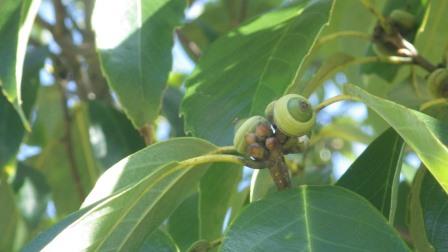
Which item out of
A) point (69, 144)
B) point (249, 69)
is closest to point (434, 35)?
point (249, 69)

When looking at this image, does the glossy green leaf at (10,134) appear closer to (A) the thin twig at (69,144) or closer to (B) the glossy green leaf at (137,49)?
(A) the thin twig at (69,144)

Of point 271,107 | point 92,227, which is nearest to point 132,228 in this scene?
point 92,227

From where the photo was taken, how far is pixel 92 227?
100cm

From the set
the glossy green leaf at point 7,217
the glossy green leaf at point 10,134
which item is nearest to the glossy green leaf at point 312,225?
the glossy green leaf at point 10,134

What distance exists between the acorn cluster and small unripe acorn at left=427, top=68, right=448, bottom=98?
348 millimetres

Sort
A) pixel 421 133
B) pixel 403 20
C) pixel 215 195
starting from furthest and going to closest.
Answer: pixel 403 20 < pixel 215 195 < pixel 421 133

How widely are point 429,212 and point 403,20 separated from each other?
450mm

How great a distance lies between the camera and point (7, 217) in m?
1.98

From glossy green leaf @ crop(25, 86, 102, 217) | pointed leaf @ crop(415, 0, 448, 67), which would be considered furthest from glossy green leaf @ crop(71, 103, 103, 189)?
pointed leaf @ crop(415, 0, 448, 67)

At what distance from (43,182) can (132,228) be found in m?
1.12

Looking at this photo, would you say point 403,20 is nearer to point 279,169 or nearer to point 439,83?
point 439,83

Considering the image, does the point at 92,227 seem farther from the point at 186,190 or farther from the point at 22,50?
the point at 22,50

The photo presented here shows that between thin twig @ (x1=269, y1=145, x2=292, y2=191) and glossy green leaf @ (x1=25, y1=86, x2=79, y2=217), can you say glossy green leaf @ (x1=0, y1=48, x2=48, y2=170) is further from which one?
thin twig @ (x1=269, y1=145, x2=292, y2=191)

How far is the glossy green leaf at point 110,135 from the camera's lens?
2.04m
